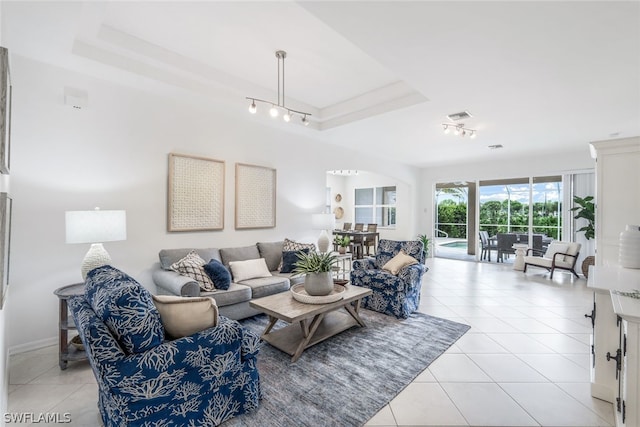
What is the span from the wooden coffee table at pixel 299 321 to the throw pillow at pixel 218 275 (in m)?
0.56

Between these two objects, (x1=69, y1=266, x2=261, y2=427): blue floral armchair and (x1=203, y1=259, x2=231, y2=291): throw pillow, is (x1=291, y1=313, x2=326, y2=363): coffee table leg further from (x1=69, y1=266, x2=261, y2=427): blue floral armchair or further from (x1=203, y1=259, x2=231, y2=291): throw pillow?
(x1=203, y1=259, x2=231, y2=291): throw pillow

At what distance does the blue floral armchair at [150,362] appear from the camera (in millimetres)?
1476

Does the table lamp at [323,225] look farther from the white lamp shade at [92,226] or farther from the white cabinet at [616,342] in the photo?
the white cabinet at [616,342]

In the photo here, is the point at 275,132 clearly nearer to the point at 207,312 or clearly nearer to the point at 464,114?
the point at 464,114

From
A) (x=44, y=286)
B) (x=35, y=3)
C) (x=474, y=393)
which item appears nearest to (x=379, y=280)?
(x=474, y=393)

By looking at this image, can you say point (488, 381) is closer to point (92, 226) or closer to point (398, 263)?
point (398, 263)

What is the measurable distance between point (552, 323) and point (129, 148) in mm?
5350

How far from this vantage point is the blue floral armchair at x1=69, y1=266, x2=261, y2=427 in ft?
4.84

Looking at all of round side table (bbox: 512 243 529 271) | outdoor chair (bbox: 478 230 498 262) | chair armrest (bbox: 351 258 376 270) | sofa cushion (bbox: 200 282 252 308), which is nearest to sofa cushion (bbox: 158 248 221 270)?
sofa cushion (bbox: 200 282 252 308)

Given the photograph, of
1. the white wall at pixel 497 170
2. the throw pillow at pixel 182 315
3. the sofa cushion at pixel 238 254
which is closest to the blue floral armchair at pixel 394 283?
the sofa cushion at pixel 238 254

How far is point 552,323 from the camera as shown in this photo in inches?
134

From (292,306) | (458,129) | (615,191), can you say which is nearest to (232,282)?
(292,306)

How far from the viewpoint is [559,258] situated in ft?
19.3

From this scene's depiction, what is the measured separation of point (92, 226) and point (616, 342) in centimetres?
399
